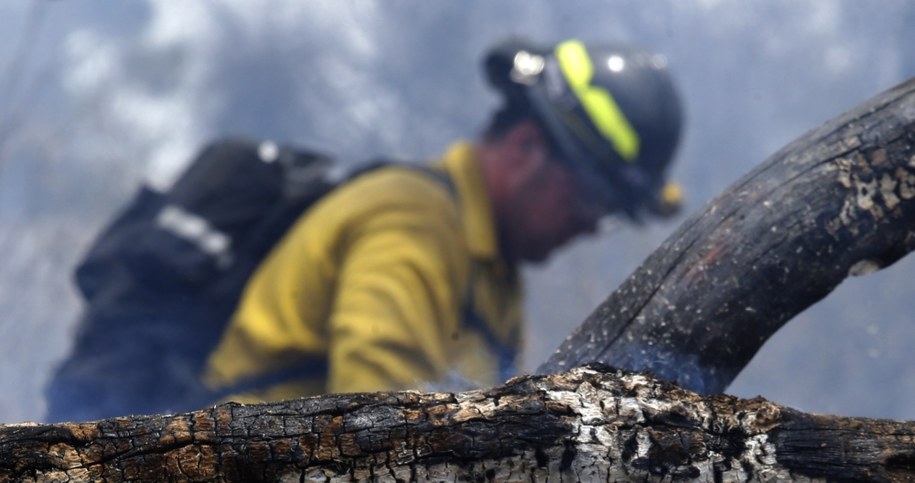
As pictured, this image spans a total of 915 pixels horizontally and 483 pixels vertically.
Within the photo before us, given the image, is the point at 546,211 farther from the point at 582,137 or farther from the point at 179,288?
the point at 179,288

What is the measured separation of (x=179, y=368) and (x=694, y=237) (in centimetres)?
177

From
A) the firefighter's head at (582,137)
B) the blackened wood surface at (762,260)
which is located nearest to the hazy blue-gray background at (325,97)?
the firefighter's head at (582,137)

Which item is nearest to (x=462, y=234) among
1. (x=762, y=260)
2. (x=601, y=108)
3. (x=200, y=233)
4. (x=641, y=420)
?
(x=601, y=108)

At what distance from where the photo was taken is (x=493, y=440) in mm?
806

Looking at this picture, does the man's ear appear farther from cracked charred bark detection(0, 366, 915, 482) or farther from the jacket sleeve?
cracked charred bark detection(0, 366, 915, 482)

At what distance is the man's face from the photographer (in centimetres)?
272

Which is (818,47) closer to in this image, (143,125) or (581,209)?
(581,209)

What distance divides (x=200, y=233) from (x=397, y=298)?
2.41ft

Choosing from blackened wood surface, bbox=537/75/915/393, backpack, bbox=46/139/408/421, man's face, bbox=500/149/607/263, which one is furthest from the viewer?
man's face, bbox=500/149/607/263

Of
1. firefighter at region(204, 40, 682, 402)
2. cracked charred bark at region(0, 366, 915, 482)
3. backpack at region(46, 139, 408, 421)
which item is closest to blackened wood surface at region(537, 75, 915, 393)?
cracked charred bark at region(0, 366, 915, 482)

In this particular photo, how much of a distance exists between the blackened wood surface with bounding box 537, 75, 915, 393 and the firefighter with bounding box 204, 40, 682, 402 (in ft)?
2.56

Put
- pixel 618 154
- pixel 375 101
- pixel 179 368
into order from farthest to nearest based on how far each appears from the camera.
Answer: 1. pixel 375 101
2. pixel 618 154
3. pixel 179 368

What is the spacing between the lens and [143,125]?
13.1 feet

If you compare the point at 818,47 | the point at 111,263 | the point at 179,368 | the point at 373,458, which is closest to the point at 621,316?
the point at 373,458
